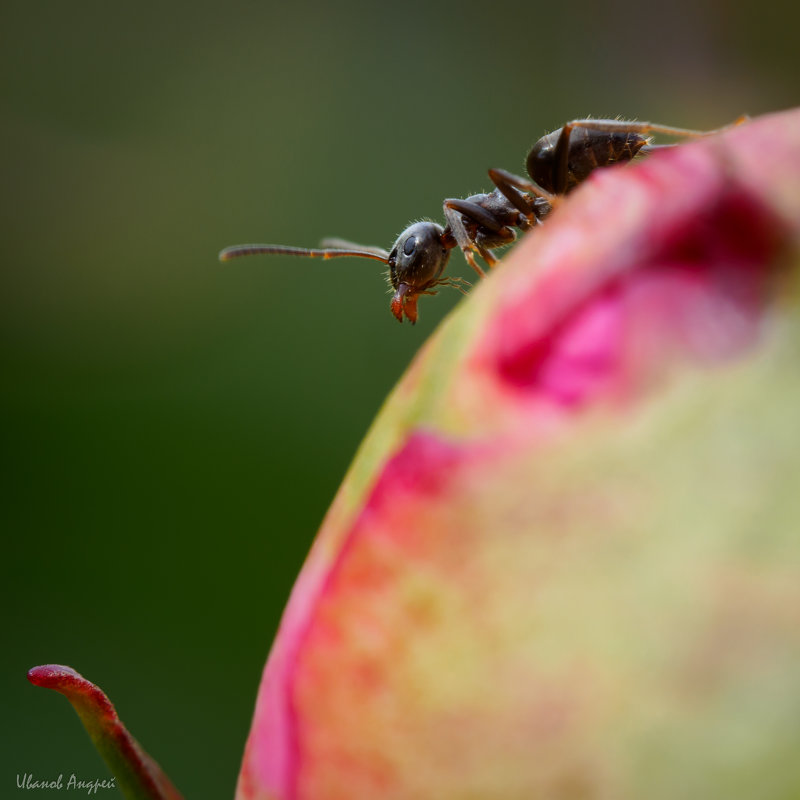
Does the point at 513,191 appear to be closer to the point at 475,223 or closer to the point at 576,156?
the point at 576,156

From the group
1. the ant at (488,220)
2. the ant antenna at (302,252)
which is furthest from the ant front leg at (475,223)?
the ant antenna at (302,252)

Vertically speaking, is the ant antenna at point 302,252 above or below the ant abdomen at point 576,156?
below

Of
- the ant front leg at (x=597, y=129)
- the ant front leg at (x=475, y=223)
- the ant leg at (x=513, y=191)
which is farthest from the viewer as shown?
the ant front leg at (x=475, y=223)

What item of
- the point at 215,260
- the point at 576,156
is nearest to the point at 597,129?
the point at 576,156

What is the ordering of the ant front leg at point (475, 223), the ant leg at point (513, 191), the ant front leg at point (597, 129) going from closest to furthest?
the ant front leg at point (597, 129)
the ant leg at point (513, 191)
the ant front leg at point (475, 223)

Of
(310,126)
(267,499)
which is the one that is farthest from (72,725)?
(310,126)

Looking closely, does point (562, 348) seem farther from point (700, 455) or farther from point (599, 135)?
Answer: point (599, 135)

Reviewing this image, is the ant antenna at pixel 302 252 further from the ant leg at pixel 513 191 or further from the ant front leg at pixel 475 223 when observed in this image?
the ant leg at pixel 513 191
